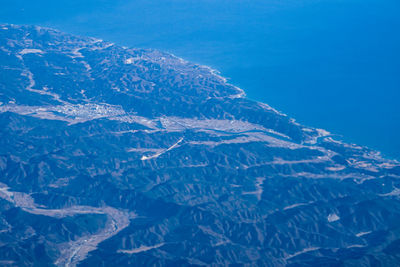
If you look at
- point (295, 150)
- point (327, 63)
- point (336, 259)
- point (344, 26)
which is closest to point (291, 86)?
point (327, 63)

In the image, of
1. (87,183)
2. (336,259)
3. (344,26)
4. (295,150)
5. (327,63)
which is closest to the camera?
(336,259)

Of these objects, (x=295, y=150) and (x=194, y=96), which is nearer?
(x=295, y=150)

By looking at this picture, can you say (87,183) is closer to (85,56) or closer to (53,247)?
(53,247)

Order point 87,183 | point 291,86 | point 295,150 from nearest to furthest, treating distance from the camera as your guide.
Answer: point 87,183 < point 295,150 < point 291,86

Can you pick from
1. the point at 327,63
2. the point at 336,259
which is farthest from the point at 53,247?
the point at 327,63

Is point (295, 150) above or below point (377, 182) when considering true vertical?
above

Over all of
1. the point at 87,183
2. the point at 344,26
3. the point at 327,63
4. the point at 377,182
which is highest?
the point at 344,26

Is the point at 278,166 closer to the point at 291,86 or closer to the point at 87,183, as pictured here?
the point at 87,183
